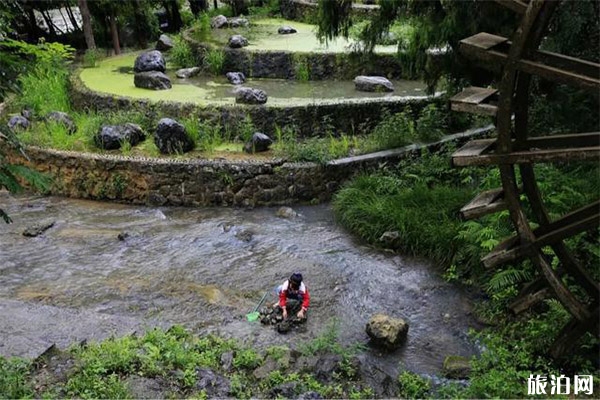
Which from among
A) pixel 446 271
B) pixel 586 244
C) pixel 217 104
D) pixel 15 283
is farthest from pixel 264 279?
pixel 217 104

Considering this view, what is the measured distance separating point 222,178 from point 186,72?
6.05 metres

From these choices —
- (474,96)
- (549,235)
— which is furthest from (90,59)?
(549,235)

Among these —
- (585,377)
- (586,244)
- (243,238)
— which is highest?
(586,244)

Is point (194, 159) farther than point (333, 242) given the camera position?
Yes

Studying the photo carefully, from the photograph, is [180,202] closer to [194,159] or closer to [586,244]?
[194,159]

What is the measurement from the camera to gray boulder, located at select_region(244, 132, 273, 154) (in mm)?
11406

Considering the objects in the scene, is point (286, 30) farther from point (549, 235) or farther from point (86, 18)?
point (549, 235)

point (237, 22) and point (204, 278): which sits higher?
point (237, 22)

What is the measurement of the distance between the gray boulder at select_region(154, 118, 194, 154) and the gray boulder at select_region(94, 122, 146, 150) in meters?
0.62

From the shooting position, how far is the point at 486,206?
588 cm

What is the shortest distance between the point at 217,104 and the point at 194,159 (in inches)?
77.9

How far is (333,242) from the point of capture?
9344 mm

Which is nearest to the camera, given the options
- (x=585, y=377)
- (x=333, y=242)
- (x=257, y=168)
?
(x=585, y=377)

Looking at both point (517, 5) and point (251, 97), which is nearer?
point (517, 5)
